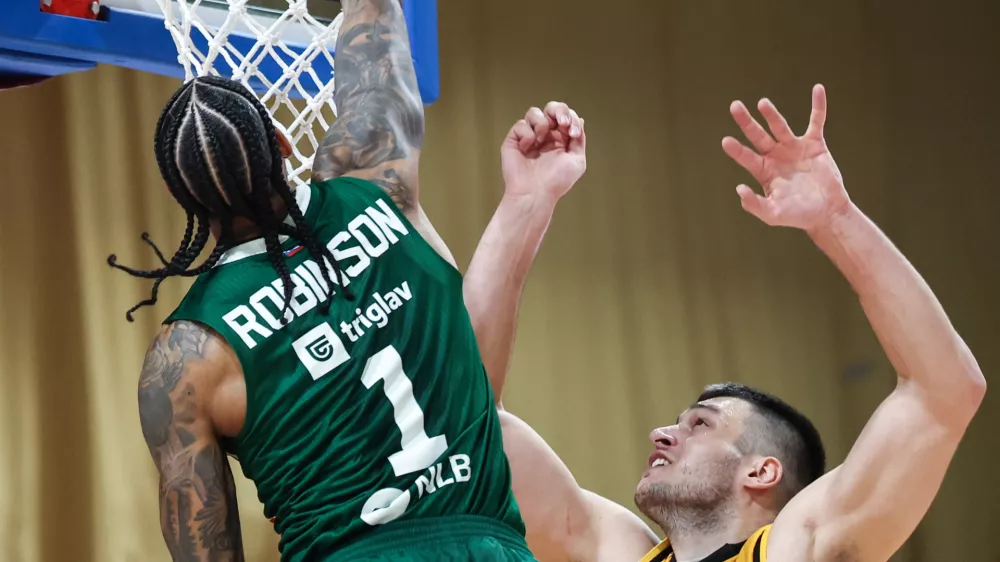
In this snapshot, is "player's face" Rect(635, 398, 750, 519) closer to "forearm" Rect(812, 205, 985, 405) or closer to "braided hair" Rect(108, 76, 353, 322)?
"forearm" Rect(812, 205, 985, 405)

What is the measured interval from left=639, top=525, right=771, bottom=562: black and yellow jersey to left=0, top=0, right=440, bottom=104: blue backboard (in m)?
1.07

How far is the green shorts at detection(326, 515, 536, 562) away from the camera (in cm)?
139

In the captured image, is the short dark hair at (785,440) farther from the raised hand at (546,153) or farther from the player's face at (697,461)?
the raised hand at (546,153)

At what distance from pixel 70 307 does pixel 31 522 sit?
0.66 meters

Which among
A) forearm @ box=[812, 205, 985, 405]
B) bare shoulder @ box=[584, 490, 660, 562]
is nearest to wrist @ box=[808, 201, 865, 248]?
forearm @ box=[812, 205, 985, 405]

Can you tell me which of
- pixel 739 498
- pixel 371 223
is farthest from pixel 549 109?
pixel 739 498

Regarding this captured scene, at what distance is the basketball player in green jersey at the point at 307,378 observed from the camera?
1384mm

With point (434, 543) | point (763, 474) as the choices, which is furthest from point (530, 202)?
point (763, 474)

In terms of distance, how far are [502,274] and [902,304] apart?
2.37 feet

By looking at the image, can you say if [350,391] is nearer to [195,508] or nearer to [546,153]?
[195,508]

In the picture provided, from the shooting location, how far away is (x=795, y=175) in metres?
2.08

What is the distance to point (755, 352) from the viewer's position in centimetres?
480

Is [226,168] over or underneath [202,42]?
underneath

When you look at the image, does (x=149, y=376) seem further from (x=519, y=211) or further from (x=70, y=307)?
(x=70, y=307)
